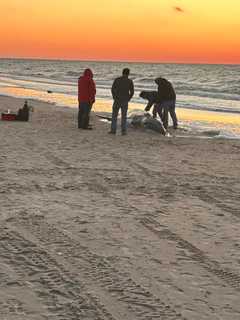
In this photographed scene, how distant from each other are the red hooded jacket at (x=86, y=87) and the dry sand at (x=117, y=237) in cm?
363

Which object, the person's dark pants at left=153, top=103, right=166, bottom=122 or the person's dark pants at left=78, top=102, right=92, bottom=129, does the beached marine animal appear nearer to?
the person's dark pants at left=153, top=103, right=166, bottom=122

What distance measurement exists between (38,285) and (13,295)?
0.24 m

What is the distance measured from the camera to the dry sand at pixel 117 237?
3.55 meters

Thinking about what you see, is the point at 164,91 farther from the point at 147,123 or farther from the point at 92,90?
the point at 92,90

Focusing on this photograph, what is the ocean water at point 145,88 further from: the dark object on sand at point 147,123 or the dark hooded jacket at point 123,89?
the dark hooded jacket at point 123,89

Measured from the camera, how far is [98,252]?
452 centimetres

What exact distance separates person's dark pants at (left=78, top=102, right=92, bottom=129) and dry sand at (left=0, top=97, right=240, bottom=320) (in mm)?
3698

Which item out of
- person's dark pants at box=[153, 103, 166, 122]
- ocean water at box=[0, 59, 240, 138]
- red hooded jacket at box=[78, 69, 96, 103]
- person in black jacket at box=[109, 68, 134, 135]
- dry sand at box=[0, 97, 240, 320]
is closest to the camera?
dry sand at box=[0, 97, 240, 320]

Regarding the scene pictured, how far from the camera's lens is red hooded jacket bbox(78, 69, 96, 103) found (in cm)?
Answer: 1295

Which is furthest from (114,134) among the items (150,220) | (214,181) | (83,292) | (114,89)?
(83,292)

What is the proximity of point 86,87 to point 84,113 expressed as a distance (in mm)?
807

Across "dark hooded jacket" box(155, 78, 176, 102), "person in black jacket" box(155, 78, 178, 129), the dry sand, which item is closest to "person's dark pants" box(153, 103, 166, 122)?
"person in black jacket" box(155, 78, 178, 129)

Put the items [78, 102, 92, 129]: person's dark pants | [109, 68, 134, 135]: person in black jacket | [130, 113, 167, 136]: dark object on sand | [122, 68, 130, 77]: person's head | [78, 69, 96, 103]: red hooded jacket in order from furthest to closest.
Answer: [130, 113, 167, 136]: dark object on sand, [78, 102, 92, 129]: person's dark pants, [78, 69, 96, 103]: red hooded jacket, [109, 68, 134, 135]: person in black jacket, [122, 68, 130, 77]: person's head

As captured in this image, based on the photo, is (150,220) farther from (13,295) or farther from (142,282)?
(13,295)
